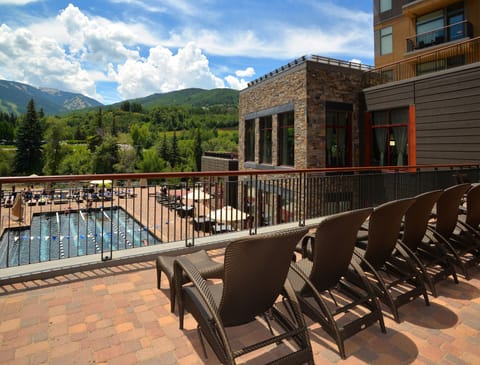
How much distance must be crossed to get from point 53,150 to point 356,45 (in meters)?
67.6

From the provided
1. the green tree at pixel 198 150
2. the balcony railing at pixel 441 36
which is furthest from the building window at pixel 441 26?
the green tree at pixel 198 150

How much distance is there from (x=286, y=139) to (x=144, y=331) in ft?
39.9

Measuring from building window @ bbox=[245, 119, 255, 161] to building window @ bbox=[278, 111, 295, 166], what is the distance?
118 inches

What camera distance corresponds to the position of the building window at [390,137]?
35.7ft

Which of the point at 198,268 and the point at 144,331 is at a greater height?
the point at 198,268

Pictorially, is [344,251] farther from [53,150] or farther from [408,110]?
[53,150]

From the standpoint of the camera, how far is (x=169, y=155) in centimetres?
7888

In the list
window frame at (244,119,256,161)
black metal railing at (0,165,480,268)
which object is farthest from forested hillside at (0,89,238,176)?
black metal railing at (0,165,480,268)

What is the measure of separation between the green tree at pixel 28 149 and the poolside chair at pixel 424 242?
3073 inches

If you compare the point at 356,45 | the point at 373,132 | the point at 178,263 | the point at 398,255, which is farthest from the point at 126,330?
the point at 356,45

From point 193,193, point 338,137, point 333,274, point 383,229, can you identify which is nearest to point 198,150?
point 338,137

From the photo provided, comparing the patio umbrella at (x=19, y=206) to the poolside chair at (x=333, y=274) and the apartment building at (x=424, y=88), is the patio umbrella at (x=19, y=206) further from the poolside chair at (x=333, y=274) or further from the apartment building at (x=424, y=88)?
the apartment building at (x=424, y=88)

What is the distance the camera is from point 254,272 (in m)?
1.68

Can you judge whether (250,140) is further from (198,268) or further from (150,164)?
(150,164)
